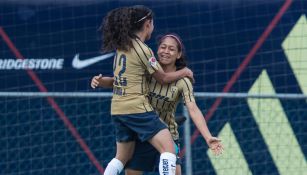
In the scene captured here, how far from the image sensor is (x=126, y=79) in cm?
834

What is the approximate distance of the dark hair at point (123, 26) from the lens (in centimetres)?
830

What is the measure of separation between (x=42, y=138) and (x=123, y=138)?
1852 mm

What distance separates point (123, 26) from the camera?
27.2 feet

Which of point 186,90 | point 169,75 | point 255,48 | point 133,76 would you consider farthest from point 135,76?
point 255,48

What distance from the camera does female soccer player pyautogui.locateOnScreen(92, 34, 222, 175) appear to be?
847 cm

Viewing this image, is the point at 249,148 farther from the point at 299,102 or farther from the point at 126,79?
the point at 126,79

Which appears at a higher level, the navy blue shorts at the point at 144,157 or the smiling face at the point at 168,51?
the smiling face at the point at 168,51

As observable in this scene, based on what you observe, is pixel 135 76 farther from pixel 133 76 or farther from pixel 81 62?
pixel 81 62

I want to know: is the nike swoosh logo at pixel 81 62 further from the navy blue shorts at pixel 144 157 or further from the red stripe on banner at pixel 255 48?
the navy blue shorts at pixel 144 157

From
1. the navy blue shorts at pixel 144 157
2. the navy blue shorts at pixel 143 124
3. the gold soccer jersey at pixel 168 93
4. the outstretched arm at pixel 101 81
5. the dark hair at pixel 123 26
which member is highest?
the dark hair at pixel 123 26

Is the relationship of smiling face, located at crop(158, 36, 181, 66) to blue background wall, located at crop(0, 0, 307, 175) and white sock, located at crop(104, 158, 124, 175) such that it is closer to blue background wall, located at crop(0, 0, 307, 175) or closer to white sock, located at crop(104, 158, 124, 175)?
white sock, located at crop(104, 158, 124, 175)

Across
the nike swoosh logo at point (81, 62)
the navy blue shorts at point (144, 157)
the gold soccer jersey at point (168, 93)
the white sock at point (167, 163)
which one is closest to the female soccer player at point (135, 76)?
the white sock at point (167, 163)

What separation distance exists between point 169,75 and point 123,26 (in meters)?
0.49

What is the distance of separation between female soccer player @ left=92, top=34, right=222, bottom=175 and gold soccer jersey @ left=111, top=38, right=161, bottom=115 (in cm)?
17
